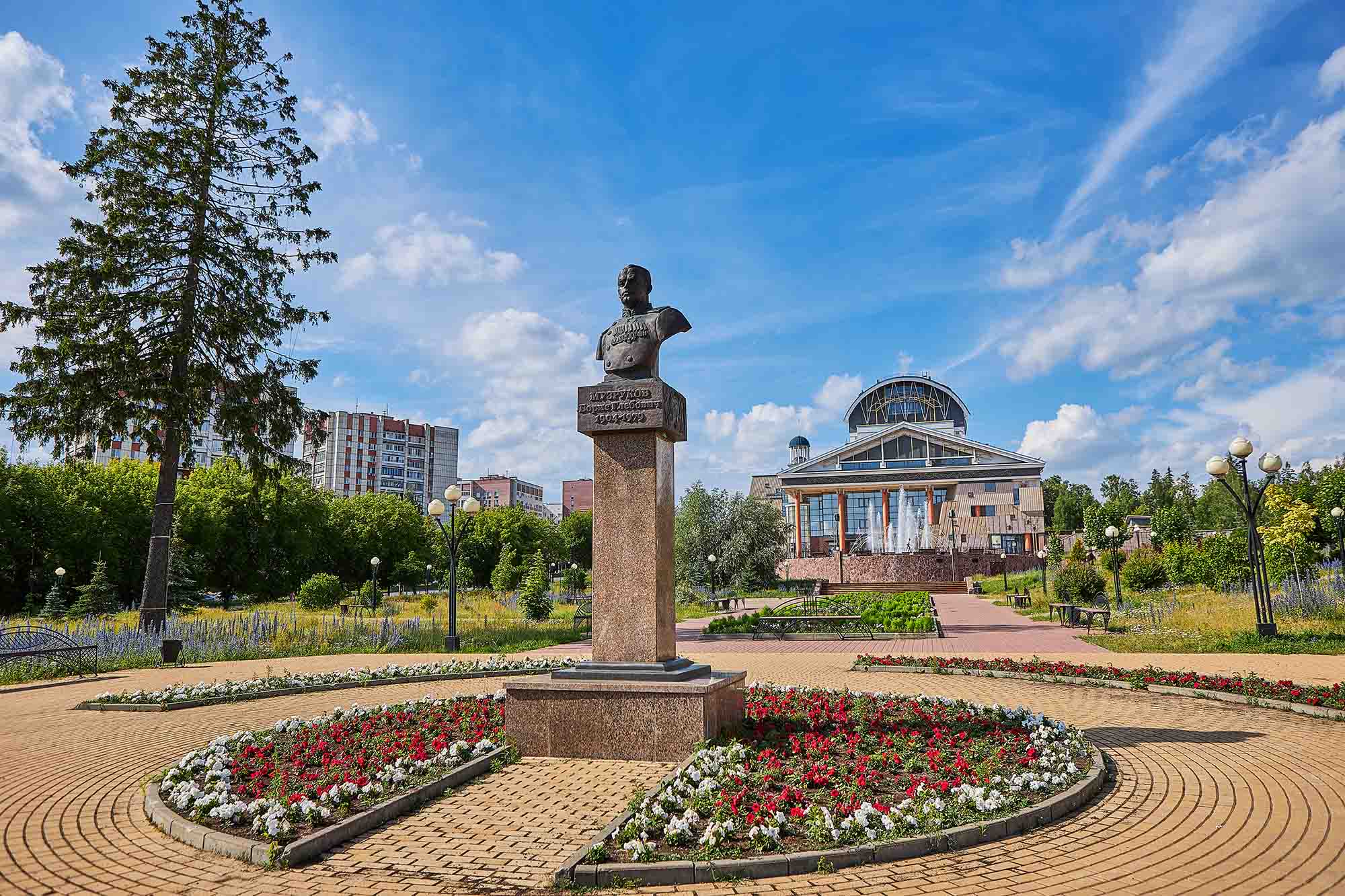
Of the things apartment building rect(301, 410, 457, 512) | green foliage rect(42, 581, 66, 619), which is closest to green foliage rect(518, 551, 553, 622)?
green foliage rect(42, 581, 66, 619)

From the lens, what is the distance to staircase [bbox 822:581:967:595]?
1791 inches

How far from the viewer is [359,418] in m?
104

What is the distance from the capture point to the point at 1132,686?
1022 cm

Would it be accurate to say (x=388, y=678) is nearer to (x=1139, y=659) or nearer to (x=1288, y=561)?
(x=1139, y=659)

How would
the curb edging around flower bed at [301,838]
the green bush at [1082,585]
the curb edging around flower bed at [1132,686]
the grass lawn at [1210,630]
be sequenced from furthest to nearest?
the green bush at [1082,585]
the grass lawn at [1210,630]
the curb edging around flower bed at [1132,686]
the curb edging around flower bed at [301,838]

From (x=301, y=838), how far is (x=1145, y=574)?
31032mm

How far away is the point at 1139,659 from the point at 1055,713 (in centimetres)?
592

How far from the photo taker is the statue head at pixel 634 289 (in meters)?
7.63

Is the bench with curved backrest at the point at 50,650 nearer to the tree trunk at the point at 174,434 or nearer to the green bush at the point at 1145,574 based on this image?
the tree trunk at the point at 174,434

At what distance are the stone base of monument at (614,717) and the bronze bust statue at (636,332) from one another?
2741 millimetres

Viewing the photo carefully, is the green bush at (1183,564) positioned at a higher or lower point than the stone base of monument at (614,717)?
higher

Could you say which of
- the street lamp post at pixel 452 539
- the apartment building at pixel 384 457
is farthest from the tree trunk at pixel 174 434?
the apartment building at pixel 384 457

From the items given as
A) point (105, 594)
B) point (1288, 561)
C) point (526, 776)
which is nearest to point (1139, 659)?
point (526, 776)

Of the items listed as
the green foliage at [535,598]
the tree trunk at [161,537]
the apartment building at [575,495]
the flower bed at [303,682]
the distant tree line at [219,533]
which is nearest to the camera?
the flower bed at [303,682]
